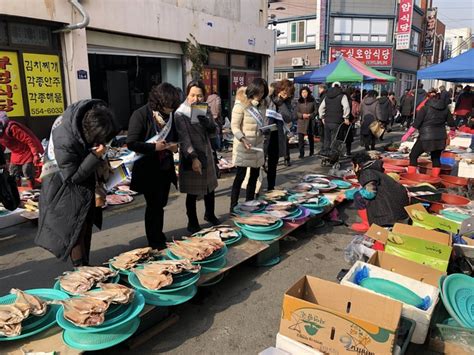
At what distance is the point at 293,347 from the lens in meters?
2.21

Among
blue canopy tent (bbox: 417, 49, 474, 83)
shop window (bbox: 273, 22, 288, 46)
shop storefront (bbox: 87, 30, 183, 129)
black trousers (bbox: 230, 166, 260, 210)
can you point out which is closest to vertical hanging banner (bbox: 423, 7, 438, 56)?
shop window (bbox: 273, 22, 288, 46)

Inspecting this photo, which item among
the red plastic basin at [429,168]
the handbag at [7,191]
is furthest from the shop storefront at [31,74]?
the red plastic basin at [429,168]

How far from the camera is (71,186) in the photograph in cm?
271

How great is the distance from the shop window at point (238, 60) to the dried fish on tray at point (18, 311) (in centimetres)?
1391

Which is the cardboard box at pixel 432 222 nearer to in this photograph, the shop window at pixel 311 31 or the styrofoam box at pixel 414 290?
the styrofoam box at pixel 414 290

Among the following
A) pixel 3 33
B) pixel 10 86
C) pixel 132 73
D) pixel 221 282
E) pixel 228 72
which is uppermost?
pixel 3 33

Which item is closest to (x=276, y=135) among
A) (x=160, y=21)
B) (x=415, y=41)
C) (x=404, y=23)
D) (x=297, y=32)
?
(x=160, y=21)

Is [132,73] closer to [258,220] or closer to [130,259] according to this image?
[258,220]

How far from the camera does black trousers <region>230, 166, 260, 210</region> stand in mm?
4918

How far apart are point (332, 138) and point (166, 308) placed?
7.02 metres

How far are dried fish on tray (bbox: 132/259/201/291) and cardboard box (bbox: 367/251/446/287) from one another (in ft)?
5.03

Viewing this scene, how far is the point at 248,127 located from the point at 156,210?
1.71 metres

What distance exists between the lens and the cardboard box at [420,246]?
3.13m

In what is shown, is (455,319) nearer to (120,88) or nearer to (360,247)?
(360,247)
